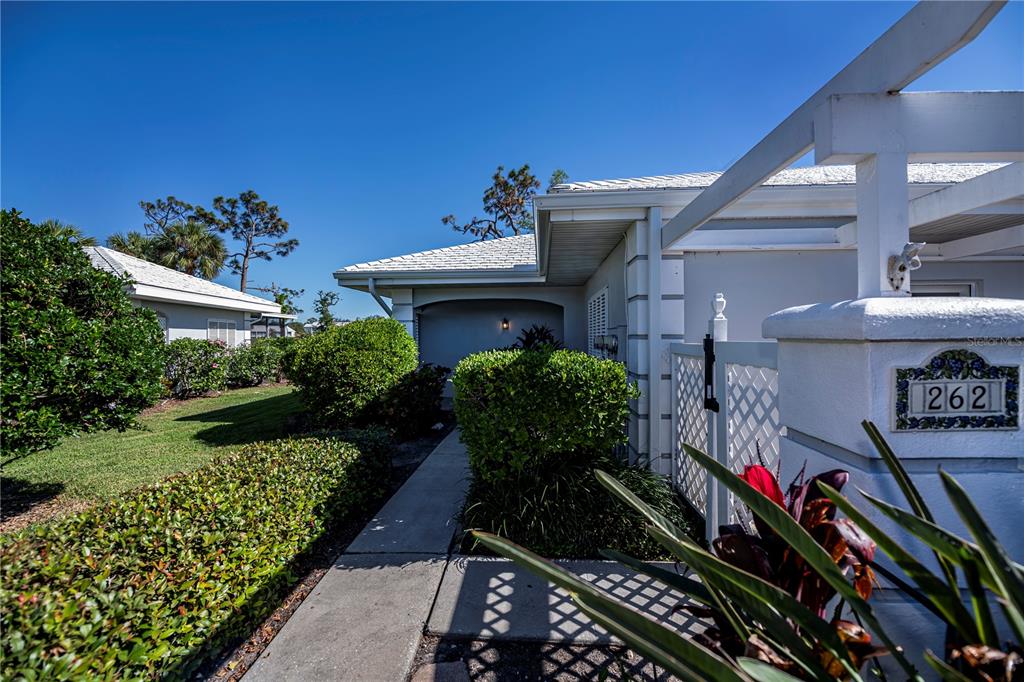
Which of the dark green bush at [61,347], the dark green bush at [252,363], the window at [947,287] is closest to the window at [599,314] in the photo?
the window at [947,287]

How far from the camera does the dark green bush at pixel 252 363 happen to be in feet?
45.3

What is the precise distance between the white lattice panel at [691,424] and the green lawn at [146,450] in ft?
20.2

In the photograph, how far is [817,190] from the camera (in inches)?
158

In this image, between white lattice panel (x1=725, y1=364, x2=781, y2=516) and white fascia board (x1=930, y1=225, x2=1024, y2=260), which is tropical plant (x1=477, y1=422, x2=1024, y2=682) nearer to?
white lattice panel (x1=725, y1=364, x2=781, y2=516)

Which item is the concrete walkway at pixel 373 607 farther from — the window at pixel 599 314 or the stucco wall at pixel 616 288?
the window at pixel 599 314

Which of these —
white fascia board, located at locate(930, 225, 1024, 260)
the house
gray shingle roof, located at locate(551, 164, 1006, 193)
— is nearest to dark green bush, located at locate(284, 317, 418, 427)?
gray shingle roof, located at locate(551, 164, 1006, 193)

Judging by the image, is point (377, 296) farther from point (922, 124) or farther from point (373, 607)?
point (922, 124)

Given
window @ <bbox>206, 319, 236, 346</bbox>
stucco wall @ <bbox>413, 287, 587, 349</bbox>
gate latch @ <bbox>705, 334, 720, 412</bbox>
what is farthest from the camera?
window @ <bbox>206, 319, 236, 346</bbox>

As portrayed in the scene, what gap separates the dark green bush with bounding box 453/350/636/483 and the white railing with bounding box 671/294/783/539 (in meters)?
0.62

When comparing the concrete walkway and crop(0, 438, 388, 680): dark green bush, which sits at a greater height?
crop(0, 438, 388, 680): dark green bush

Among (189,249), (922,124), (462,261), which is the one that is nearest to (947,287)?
(922,124)

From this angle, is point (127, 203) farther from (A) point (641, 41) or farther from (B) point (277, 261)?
(A) point (641, 41)

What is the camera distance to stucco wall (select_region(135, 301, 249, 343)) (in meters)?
12.4

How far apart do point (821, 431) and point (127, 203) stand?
37.9m
